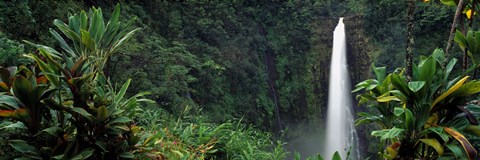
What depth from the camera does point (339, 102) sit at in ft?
52.9

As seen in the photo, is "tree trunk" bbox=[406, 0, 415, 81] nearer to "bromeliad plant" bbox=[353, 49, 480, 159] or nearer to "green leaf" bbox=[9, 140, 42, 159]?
"bromeliad plant" bbox=[353, 49, 480, 159]

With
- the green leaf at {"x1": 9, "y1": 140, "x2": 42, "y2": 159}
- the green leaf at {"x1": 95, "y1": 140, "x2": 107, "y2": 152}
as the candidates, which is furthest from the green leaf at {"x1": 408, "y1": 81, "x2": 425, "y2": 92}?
the green leaf at {"x1": 9, "y1": 140, "x2": 42, "y2": 159}

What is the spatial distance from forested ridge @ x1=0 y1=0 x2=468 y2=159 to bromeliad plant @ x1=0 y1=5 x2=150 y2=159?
91 centimetres

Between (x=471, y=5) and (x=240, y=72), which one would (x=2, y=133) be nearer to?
(x=471, y=5)

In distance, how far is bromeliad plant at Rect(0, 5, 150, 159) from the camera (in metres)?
1.80

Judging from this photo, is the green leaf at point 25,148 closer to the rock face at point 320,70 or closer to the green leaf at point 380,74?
the green leaf at point 380,74

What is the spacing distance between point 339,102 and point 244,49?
6.08m

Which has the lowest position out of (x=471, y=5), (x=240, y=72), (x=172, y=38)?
(x=240, y=72)

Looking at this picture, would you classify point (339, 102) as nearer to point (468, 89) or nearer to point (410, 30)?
point (410, 30)

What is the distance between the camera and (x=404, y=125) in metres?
2.00

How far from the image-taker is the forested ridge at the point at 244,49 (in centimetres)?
555

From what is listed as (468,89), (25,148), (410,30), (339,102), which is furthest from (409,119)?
(339,102)

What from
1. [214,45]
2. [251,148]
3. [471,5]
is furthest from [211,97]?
[471,5]

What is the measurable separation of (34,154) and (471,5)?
9.94ft
